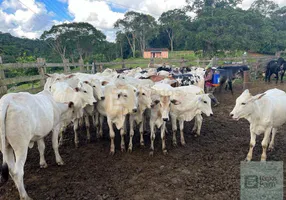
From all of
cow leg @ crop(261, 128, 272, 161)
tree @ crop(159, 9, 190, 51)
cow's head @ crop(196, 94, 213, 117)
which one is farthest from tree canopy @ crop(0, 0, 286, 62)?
cow leg @ crop(261, 128, 272, 161)

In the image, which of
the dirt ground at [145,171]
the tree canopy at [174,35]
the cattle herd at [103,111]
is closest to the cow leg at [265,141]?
the cattle herd at [103,111]

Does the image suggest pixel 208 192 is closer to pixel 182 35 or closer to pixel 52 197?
pixel 52 197

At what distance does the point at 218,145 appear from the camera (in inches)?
228

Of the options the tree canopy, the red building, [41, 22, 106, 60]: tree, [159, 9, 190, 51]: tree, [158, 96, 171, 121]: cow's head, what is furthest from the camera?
[159, 9, 190, 51]: tree

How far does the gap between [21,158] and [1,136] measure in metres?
0.43

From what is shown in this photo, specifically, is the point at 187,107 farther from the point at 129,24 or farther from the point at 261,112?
the point at 129,24

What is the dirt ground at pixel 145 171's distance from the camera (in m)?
3.84

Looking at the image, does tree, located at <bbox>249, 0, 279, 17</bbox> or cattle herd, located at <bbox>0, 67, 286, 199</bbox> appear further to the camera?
tree, located at <bbox>249, 0, 279, 17</bbox>

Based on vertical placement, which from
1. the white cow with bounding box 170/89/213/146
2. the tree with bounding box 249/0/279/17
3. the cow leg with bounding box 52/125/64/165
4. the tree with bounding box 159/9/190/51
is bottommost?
the cow leg with bounding box 52/125/64/165

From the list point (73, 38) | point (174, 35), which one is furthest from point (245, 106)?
point (174, 35)

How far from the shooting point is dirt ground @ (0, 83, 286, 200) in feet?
12.6

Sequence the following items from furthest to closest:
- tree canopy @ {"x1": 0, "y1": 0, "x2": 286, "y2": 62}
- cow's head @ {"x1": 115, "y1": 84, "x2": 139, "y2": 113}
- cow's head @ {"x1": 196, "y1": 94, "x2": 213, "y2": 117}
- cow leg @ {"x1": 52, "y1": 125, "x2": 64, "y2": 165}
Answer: tree canopy @ {"x1": 0, "y1": 0, "x2": 286, "y2": 62}
cow's head @ {"x1": 196, "y1": 94, "x2": 213, "y2": 117}
cow's head @ {"x1": 115, "y1": 84, "x2": 139, "y2": 113}
cow leg @ {"x1": 52, "y1": 125, "x2": 64, "y2": 165}

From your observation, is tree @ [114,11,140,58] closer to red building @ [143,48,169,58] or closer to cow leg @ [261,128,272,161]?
red building @ [143,48,169,58]

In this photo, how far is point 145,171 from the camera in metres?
4.55
